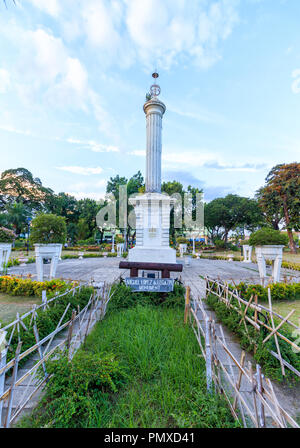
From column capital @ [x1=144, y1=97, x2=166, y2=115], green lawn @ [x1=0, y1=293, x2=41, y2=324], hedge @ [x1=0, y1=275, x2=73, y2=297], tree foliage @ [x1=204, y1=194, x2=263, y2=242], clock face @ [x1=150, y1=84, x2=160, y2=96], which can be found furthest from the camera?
tree foliage @ [x1=204, y1=194, x2=263, y2=242]

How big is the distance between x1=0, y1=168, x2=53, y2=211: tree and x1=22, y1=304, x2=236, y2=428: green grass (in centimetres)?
4733

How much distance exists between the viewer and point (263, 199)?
→ 31891 millimetres

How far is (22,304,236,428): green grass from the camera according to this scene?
2.37m

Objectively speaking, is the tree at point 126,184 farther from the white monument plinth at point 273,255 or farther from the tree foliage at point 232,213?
the white monument plinth at point 273,255

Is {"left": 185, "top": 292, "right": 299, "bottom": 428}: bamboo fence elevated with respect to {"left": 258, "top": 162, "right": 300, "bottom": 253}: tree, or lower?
lower

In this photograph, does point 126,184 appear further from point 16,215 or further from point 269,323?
point 269,323

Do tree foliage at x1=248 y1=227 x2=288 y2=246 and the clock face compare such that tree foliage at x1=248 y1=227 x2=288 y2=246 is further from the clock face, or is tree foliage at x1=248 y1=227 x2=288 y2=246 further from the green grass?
the clock face

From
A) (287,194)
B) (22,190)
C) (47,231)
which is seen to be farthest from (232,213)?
(22,190)

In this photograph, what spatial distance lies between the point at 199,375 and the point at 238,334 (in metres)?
2.05

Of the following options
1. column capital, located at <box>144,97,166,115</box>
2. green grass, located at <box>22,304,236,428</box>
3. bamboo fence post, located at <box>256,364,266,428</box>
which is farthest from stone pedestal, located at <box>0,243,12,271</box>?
bamboo fence post, located at <box>256,364,266,428</box>

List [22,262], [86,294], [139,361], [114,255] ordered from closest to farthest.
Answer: [139,361] → [86,294] → [22,262] → [114,255]
